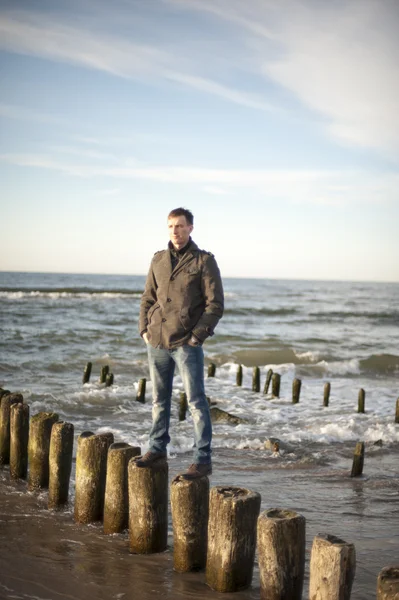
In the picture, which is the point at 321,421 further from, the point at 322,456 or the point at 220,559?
the point at 220,559

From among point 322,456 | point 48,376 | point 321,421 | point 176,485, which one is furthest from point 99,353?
point 176,485

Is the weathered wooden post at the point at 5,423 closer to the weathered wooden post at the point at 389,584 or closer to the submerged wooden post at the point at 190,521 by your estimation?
the submerged wooden post at the point at 190,521

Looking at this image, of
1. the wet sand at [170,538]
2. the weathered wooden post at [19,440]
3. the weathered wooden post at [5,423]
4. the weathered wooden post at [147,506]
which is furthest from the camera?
the weathered wooden post at [5,423]

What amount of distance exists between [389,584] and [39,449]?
377cm

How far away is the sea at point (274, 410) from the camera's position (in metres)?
5.63

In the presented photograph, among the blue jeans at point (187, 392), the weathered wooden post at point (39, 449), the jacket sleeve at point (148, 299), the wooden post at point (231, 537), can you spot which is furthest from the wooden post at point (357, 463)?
the weathered wooden post at point (39, 449)

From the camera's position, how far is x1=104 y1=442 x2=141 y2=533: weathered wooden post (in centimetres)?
456

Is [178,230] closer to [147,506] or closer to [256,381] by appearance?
[147,506]

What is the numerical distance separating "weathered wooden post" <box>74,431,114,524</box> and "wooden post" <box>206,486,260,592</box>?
4.64 feet

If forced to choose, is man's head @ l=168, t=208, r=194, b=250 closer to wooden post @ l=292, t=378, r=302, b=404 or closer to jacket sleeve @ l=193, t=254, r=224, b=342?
jacket sleeve @ l=193, t=254, r=224, b=342

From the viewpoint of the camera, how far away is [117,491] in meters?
4.58

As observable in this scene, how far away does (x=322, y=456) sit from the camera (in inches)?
315

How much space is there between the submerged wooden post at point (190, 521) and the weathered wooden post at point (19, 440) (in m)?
2.47

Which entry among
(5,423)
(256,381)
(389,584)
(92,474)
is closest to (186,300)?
(92,474)
